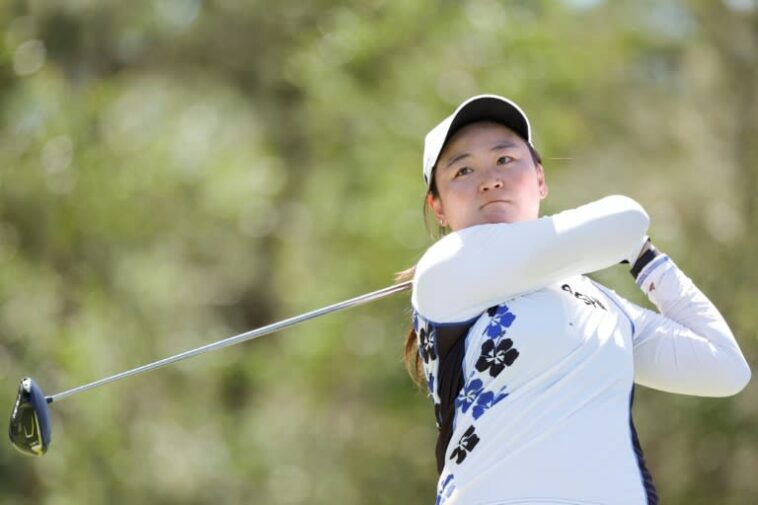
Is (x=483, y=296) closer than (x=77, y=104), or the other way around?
(x=483, y=296)

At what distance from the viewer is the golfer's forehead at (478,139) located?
1.70m

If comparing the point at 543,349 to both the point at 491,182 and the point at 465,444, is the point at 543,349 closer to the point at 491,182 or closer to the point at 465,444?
the point at 465,444

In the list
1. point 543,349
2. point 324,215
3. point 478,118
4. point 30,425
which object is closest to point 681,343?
point 543,349

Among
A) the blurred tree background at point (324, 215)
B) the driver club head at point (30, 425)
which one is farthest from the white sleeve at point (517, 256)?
the blurred tree background at point (324, 215)

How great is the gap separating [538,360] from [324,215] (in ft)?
21.6

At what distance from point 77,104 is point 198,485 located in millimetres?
2044

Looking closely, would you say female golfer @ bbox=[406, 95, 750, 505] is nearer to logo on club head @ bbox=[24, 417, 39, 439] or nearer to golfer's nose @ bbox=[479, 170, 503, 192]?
golfer's nose @ bbox=[479, 170, 503, 192]

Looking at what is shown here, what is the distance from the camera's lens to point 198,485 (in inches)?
308

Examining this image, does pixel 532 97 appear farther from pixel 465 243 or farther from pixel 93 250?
pixel 465 243

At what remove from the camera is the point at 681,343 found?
1.66 m

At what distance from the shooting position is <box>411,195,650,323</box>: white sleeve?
1531mm

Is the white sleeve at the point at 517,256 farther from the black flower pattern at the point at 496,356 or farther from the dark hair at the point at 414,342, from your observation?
the dark hair at the point at 414,342

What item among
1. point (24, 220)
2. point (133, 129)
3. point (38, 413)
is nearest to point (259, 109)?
point (133, 129)

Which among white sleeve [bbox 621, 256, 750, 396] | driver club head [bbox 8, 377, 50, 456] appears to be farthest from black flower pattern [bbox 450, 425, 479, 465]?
driver club head [bbox 8, 377, 50, 456]
